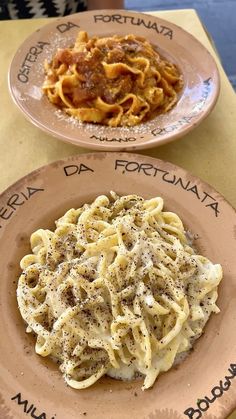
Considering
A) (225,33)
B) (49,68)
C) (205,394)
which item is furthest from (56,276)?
(225,33)

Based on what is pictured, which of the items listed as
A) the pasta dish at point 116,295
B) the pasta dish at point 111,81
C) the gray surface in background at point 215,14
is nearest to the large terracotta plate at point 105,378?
the pasta dish at point 116,295

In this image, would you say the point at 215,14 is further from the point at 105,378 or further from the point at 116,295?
the point at 105,378

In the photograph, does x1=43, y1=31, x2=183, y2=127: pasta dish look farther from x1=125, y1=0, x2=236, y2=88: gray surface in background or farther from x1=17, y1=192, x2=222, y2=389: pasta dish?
x1=125, y1=0, x2=236, y2=88: gray surface in background

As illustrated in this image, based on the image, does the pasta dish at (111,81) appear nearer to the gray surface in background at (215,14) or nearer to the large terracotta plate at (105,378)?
the large terracotta plate at (105,378)

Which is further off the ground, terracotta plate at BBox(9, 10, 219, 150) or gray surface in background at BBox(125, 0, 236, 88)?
terracotta plate at BBox(9, 10, 219, 150)

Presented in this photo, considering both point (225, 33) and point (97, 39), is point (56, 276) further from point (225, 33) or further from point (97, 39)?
point (225, 33)

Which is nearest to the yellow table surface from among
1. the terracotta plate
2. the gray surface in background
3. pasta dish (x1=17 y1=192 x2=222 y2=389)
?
the terracotta plate
